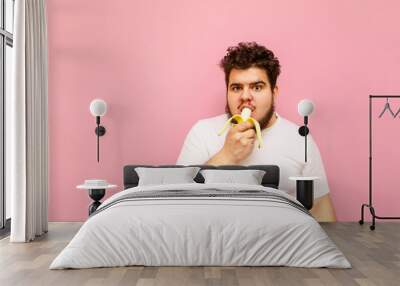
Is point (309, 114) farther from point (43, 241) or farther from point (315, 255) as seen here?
point (43, 241)

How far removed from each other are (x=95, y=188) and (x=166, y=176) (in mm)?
853

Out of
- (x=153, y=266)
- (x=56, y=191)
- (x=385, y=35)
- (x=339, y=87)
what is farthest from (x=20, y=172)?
(x=385, y=35)

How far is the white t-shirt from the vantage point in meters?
7.04

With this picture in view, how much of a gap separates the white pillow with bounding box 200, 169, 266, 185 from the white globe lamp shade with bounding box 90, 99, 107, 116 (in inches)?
60.0

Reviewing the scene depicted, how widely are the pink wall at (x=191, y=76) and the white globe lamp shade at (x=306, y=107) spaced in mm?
197

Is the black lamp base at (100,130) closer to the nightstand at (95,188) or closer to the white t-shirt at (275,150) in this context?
the nightstand at (95,188)

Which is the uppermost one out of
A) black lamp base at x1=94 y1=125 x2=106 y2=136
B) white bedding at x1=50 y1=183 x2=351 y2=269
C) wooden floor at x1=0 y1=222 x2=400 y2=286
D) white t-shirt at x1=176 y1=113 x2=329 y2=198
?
black lamp base at x1=94 y1=125 x2=106 y2=136

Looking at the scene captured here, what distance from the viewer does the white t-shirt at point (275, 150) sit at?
704 cm

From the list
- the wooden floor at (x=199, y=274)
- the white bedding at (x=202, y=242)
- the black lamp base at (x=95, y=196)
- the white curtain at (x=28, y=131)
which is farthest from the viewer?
the black lamp base at (x=95, y=196)

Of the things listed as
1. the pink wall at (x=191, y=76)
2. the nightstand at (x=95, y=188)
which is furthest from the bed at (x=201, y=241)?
the pink wall at (x=191, y=76)

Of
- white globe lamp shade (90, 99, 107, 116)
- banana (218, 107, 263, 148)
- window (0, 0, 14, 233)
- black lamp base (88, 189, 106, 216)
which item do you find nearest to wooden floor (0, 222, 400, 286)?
window (0, 0, 14, 233)

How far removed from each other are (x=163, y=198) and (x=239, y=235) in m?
0.86

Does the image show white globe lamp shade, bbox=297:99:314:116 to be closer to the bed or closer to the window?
the bed

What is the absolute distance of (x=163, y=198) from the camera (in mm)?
4961
